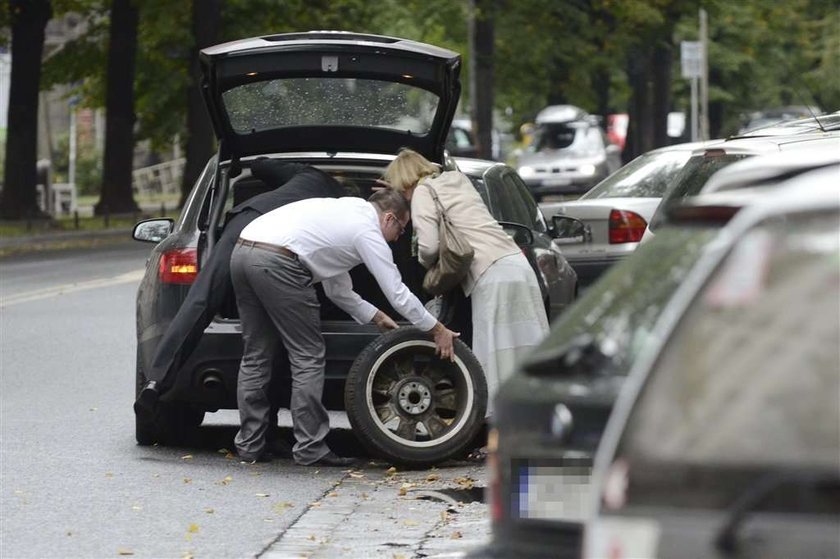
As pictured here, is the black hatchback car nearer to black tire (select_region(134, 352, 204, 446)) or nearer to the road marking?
black tire (select_region(134, 352, 204, 446))

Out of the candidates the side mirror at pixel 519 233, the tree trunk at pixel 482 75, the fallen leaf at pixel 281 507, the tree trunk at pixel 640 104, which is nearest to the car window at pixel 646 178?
the side mirror at pixel 519 233

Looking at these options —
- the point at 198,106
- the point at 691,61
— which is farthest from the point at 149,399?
the point at 691,61

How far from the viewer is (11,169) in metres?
33.7

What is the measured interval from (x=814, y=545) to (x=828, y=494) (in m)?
0.09

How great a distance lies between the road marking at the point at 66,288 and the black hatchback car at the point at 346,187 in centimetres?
867

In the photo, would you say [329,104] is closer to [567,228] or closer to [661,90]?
[567,228]

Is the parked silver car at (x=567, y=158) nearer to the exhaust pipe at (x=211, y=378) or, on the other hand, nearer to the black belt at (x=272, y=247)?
the exhaust pipe at (x=211, y=378)

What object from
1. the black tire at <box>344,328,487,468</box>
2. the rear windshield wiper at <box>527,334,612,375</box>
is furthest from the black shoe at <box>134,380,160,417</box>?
the rear windshield wiper at <box>527,334,612,375</box>

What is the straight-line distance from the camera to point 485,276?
959cm

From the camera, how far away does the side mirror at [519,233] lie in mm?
10344

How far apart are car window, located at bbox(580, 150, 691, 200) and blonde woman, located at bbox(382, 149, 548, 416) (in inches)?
276

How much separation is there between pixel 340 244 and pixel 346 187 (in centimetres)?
110

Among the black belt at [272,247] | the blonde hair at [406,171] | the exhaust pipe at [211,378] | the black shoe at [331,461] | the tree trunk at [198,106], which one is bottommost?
the black shoe at [331,461]

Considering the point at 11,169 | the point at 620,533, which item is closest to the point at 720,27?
the point at 11,169
